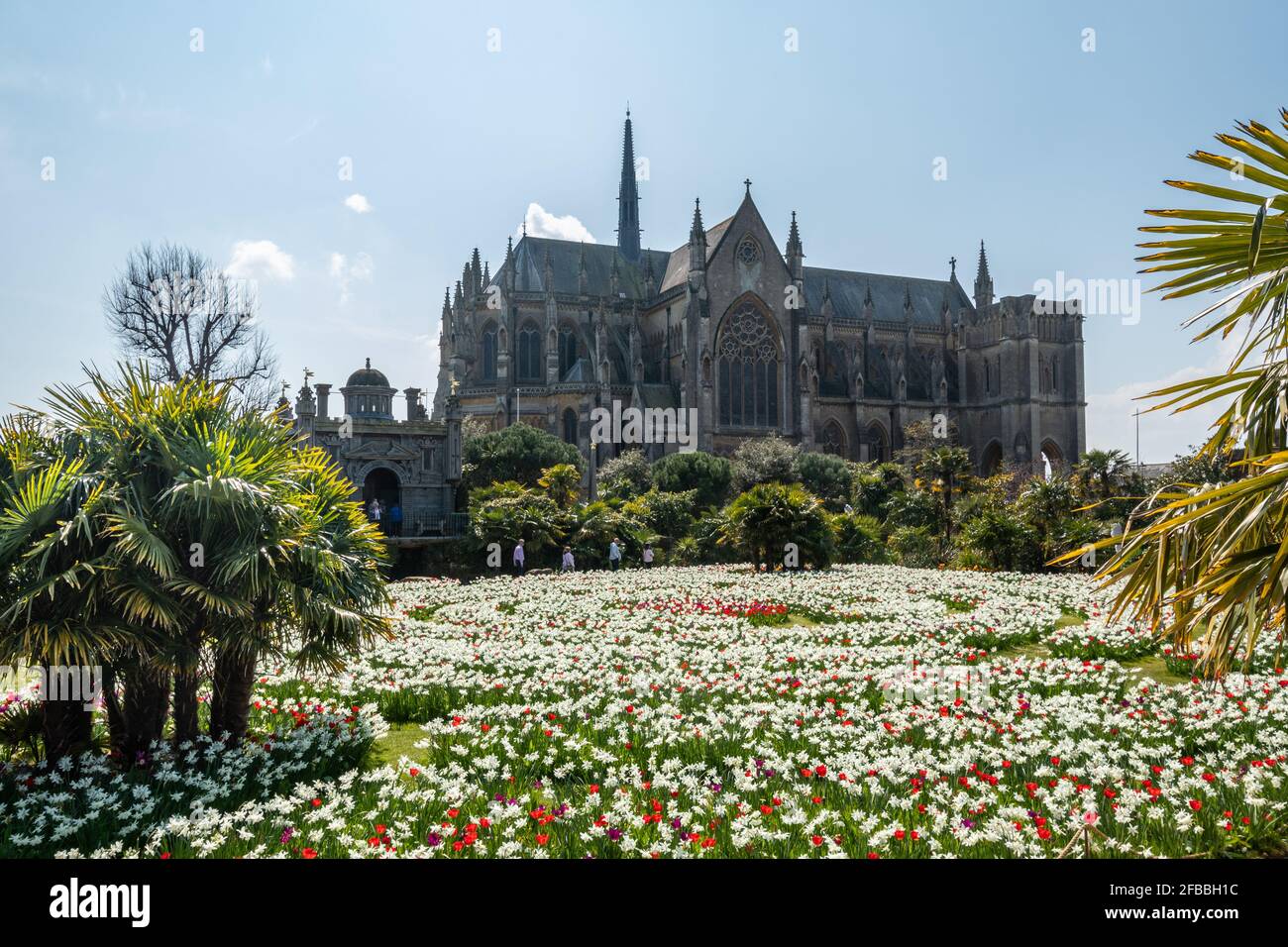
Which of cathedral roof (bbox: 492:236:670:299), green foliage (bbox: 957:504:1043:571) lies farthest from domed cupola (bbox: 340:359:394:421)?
cathedral roof (bbox: 492:236:670:299)

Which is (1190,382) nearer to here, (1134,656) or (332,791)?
(332,791)

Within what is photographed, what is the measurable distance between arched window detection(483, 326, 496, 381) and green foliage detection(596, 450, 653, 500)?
53.9 feet

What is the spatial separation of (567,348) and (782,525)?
121ft

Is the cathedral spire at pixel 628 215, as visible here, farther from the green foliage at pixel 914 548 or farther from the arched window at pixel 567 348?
the green foliage at pixel 914 548

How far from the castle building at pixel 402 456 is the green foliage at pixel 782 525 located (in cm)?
1135

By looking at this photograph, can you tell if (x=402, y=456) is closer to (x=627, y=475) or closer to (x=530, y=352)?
(x=627, y=475)

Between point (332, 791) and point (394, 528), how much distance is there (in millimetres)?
24510

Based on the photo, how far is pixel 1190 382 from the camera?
4.86 m

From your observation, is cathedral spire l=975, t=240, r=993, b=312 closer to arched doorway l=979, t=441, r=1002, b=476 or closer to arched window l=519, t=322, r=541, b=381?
arched doorway l=979, t=441, r=1002, b=476

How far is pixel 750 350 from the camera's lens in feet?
191

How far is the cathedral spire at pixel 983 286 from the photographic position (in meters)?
70.0

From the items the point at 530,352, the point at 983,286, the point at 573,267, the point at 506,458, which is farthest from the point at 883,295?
the point at 506,458

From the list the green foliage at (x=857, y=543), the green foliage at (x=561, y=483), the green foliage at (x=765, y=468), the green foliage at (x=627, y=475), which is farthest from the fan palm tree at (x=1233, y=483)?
the green foliage at (x=627, y=475)

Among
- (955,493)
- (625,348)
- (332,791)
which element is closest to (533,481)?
(955,493)
